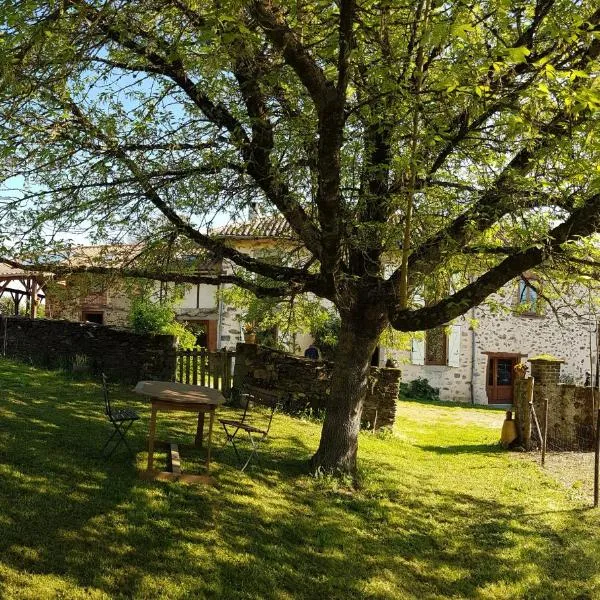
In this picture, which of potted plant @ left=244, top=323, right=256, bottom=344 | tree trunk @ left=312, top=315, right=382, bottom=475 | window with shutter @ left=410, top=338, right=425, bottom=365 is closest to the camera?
tree trunk @ left=312, top=315, right=382, bottom=475

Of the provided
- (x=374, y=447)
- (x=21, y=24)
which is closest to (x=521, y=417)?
(x=374, y=447)

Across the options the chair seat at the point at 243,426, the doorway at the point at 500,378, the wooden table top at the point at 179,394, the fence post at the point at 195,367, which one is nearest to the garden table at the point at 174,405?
the wooden table top at the point at 179,394

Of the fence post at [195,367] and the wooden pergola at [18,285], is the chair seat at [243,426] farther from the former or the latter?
the wooden pergola at [18,285]

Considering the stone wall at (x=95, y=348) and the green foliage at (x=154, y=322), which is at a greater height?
the green foliage at (x=154, y=322)

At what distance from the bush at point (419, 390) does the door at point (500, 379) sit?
7.29 ft

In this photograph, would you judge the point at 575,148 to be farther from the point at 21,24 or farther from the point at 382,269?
the point at 21,24

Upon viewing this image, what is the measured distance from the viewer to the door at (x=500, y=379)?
22.5 metres

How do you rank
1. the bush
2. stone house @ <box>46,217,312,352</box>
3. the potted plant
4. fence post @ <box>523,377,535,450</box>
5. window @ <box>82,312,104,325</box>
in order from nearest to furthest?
stone house @ <box>46,217,312,352</box> < fence post @ <box>523,377,535,450</box> < the potted plant < the bush < window @ <box>82,312,104,325</box>

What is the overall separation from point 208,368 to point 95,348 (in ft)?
9.69

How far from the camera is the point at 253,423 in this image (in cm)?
1083

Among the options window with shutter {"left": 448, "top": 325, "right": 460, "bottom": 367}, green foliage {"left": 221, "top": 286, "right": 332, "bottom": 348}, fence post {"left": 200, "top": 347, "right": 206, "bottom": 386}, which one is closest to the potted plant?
fence post {"left": 200, "top": 347, "right": 206, "bottom": 386}

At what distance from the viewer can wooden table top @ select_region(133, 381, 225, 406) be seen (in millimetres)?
6484

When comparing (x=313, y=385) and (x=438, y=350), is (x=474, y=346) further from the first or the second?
(x=313, y=385)

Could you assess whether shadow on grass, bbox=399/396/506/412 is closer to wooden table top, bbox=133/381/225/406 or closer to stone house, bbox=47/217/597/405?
stone house, bbox=47/217/597/405
